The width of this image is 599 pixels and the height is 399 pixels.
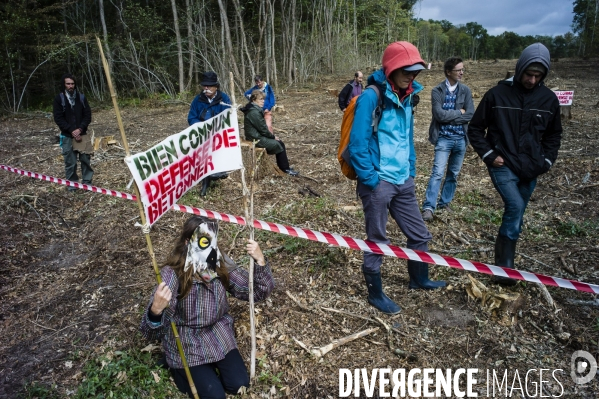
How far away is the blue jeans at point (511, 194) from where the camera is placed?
3.78 metres

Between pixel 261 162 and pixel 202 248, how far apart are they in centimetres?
485

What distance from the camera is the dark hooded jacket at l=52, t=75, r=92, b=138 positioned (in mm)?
7223

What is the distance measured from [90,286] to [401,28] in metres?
49.3

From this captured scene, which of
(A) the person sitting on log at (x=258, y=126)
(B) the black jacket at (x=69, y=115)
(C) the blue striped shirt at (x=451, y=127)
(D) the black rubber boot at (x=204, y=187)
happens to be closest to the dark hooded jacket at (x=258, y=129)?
(A) the person sitting on log at (x=258, y=126)

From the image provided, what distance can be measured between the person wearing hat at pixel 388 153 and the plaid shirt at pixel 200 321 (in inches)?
42.7

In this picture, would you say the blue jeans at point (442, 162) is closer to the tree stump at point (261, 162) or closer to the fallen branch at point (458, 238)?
the fallen branch at point (458, 238)

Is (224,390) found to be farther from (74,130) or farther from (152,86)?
(152,86)

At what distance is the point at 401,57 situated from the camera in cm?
314

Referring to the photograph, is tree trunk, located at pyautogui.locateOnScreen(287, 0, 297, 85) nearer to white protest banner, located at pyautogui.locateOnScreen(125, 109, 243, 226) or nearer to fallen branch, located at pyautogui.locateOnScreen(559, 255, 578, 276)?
fallen branch, located at pyautogui.locateOnScreen(559, 255, 578, 276)

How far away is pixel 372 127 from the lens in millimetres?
3324

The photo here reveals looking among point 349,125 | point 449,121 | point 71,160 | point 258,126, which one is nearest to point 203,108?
point 258,126

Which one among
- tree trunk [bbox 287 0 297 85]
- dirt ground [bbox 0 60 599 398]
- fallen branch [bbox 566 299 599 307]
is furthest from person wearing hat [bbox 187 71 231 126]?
tree trunk [bbox 287 0 297 85]

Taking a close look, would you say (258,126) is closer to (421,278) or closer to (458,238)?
(458,238)

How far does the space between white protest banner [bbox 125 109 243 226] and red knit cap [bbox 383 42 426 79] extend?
1.34 m
